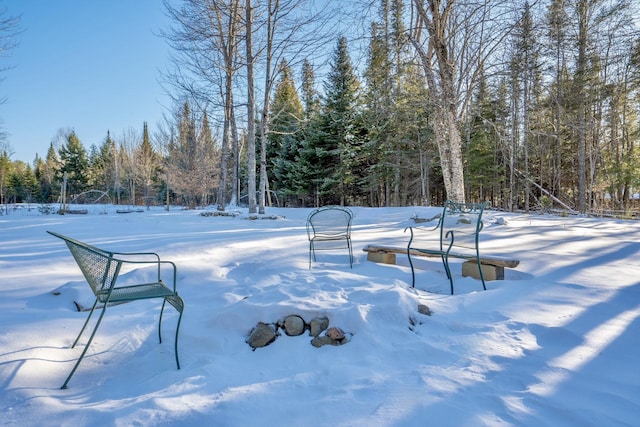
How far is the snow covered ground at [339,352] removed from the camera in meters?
1.62

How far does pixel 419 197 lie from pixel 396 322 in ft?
63.3

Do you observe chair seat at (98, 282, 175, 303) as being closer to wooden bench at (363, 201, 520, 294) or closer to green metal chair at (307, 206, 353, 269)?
wooden bench at (363, 201, 520, 294)

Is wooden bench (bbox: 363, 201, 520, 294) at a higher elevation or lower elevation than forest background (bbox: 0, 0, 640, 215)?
lower

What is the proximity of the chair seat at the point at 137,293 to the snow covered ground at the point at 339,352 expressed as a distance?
401 millimetres

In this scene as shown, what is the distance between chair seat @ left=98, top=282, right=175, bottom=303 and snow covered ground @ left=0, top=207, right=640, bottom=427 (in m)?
0.40

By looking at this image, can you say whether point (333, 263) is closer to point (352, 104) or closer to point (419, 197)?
point (352, 104)

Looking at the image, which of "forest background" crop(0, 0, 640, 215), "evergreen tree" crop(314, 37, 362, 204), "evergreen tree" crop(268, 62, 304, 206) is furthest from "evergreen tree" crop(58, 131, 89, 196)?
"evergreen tree" crop(314, 37, 362, 204)

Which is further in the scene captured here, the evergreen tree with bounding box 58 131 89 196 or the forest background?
the evergreen tree with bounding box 58 131 89 196

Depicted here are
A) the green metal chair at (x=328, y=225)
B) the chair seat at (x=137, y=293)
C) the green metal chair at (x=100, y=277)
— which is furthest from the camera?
the green metal chair at (x=328, y=225)

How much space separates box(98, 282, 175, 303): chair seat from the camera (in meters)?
2.09

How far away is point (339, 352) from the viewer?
7.43 feet

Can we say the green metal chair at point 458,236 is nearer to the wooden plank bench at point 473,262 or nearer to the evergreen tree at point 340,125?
the wooden plank bench at point 473,262

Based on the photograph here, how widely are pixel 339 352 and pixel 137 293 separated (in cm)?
141

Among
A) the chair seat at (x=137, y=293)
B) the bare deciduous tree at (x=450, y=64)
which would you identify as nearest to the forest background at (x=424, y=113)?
the bare deciduous tree at (x=450, y=64)
